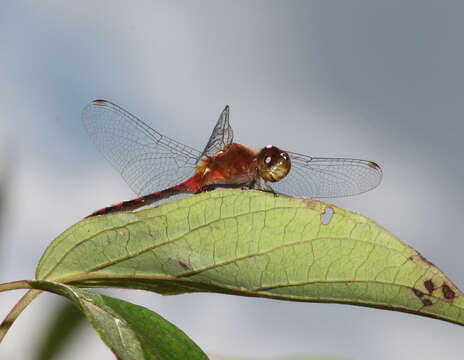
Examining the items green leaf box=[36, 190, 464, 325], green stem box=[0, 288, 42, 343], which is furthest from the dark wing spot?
green stem box=[0, 288, 42, 343]

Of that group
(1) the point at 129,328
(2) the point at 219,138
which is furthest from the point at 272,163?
(1) the point at 129,328

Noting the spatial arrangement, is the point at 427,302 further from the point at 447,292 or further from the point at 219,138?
the point at 219,138

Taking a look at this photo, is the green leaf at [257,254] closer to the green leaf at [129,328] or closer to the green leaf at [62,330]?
the green leaf at [129,328]

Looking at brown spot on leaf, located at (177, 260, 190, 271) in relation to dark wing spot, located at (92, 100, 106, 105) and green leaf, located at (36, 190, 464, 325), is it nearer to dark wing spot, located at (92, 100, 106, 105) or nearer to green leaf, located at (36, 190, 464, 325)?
green leaf, located at (36, 190, 464, 325)

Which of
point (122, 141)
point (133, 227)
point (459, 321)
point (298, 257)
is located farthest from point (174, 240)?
point (122, 141)

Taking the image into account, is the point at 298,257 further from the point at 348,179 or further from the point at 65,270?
the point at 348,179
